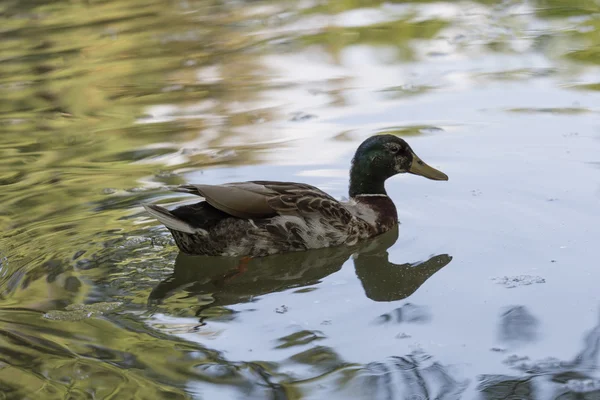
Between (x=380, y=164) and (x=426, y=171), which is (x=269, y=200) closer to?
(x=380, y=164)

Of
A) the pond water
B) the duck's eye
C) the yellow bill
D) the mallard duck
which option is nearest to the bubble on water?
the pond water

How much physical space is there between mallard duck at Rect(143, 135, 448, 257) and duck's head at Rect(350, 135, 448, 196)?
0.94ft

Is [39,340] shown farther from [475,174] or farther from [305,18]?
[305,18]

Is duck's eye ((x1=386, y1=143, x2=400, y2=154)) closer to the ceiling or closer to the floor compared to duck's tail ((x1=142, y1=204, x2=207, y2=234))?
closer to the floor

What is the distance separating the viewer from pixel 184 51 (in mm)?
12188

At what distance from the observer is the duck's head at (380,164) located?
268 inches

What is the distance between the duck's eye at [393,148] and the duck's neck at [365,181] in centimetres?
20

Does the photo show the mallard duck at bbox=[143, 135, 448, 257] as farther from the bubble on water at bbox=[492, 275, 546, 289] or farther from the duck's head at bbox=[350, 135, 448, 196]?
the bubble on water at bbox=[492, 275, 546, 289]

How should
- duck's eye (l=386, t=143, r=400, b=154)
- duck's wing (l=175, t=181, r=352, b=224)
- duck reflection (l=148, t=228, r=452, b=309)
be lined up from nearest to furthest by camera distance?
duck reflection (l=148, t=228, r=452, b=309)
duck's wing (l=175, t=181, r=352, b=224)
duck's eye (l=386, t=143, r=400, b=154)

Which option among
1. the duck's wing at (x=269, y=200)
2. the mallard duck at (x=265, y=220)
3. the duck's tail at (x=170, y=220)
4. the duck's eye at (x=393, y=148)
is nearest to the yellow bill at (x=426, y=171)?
the duck's eye at (x=393, y=148)

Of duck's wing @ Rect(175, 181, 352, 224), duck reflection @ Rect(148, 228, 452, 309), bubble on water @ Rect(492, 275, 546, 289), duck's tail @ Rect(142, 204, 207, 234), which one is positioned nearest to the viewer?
bubble on water @ Rect(492, 275, 546, 289)

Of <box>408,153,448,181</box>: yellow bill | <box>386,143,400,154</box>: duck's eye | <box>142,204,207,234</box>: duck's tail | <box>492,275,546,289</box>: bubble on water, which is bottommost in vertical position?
<box>492,275,546,289</box>: bubble on water

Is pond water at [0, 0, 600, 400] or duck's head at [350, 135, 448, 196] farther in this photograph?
duck's head at [350, 135, 448, 196]

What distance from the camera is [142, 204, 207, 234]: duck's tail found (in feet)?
19.1
